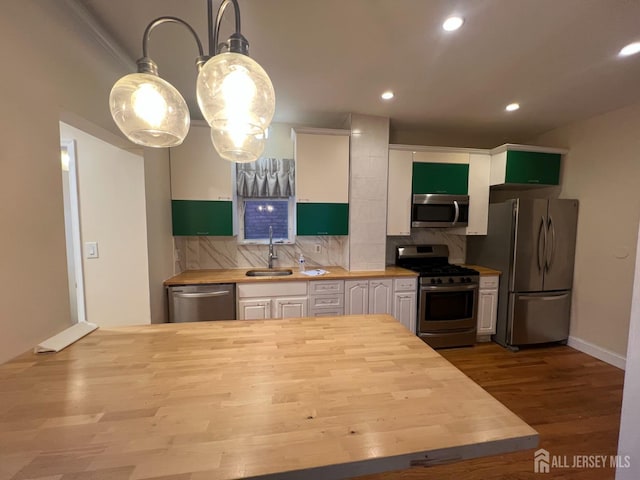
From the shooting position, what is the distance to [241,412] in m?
0.78

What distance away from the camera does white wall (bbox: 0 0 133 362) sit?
1.06m

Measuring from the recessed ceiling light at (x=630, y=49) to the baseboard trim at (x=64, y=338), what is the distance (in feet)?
12.1

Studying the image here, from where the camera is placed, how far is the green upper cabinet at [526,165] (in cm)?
303

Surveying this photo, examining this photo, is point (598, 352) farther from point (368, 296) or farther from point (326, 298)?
point (326, 298)

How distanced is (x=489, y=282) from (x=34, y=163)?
3.92 metres

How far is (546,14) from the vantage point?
143cm

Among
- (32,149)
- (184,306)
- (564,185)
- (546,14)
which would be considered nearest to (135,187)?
(32,149)

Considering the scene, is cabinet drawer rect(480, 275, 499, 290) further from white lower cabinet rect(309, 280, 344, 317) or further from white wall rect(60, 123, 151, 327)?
white wall rect(60, 123, 151, 327)

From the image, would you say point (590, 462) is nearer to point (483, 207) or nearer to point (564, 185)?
point (483, 207)

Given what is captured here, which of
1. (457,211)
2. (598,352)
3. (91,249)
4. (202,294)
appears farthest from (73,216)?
(598,352)

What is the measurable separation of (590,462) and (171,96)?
9.88 feet

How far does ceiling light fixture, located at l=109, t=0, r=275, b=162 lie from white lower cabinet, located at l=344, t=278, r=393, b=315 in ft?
7.10

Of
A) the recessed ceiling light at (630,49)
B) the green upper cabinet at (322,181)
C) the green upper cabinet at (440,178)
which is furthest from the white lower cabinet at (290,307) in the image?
the recessed ceiling light at (630,49)

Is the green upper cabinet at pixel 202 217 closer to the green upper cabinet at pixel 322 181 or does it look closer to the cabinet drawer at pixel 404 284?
the green upper cabinet at pixel 322 181
